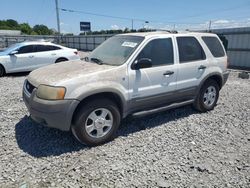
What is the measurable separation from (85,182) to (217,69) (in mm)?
3864

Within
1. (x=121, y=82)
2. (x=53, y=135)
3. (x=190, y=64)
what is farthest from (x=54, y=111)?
(x=190, y=64)

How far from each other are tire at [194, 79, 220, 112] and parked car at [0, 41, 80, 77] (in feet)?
23.3

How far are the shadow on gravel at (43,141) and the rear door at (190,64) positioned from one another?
2.34 meters

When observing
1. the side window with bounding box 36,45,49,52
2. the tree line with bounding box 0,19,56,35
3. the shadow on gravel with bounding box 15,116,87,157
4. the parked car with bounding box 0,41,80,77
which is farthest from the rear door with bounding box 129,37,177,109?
the tree line with bounding box 0,19,56,35

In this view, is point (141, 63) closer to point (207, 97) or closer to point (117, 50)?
point (117, 50)

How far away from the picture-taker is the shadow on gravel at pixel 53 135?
366 centimetres

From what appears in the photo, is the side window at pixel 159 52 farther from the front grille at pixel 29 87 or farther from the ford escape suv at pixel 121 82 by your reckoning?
the front grille at pixel 29 87

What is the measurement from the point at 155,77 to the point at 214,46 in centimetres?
203

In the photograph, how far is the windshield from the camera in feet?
13.4

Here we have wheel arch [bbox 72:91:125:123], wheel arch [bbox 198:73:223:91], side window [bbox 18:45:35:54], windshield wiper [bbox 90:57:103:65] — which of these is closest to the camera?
wheel arch [bbox 72:91:125:123]

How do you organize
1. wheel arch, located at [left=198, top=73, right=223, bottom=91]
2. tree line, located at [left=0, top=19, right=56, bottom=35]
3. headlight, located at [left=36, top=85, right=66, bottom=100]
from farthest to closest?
tree line, located at [left=0, top=19, right=56, bottom=35], wheel arch, located at [left=198, top=73, right=223, bottom=91], headlight, located at [left=36, top=85, right=66, bottom=100]

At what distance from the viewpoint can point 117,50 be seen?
14.3 ft

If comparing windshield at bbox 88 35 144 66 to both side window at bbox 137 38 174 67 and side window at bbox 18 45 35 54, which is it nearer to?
side window at bbox 137 38 174 67

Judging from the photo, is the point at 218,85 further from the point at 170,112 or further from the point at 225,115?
the point at 170,112
